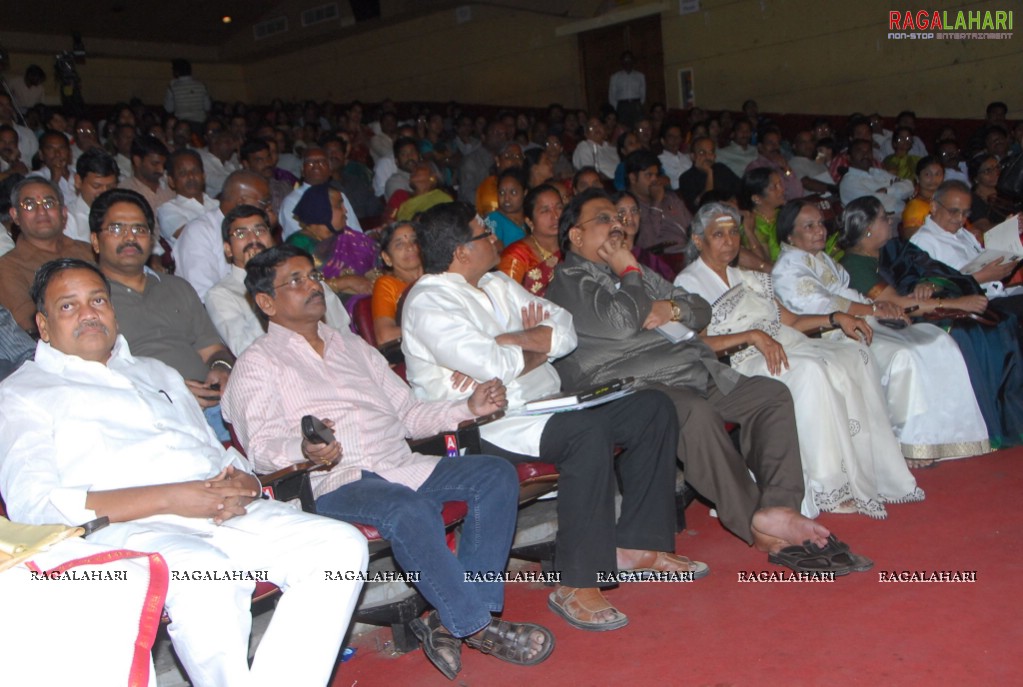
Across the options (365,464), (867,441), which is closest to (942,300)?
(867,441)

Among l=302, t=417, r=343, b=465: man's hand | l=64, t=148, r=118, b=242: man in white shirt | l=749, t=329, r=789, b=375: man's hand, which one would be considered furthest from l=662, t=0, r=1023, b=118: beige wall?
l=302, t=417, r=343, b=465: man's hand

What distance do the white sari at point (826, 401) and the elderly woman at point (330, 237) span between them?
5.03ft

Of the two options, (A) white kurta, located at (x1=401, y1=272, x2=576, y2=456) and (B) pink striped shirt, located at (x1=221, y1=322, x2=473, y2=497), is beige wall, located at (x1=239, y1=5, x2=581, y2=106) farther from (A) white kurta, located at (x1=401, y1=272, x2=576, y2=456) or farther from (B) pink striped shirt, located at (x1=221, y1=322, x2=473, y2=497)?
(B) pink striped shirt, located at (x1=221, y1=322, x2=473, y2=497)

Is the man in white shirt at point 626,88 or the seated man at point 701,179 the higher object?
the man in white shirt at point 626,88

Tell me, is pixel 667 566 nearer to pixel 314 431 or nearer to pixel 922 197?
pixel 314 431

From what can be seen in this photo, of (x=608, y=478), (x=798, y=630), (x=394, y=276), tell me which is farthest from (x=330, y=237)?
(x=798, y=630)

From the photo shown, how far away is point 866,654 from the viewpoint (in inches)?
93.3

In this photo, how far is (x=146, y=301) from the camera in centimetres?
304

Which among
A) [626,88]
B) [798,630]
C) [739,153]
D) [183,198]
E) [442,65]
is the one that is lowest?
[798,630]

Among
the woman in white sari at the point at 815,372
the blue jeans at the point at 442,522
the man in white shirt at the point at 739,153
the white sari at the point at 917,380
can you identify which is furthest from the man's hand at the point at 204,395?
the man in white shirt at the point at 739,153

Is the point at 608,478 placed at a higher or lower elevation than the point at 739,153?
lower

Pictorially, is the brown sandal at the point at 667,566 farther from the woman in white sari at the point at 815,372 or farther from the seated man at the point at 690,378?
the woman in white sari at the point at 815,372

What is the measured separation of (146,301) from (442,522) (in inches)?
51.7

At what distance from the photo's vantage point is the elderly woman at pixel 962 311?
4047mm
